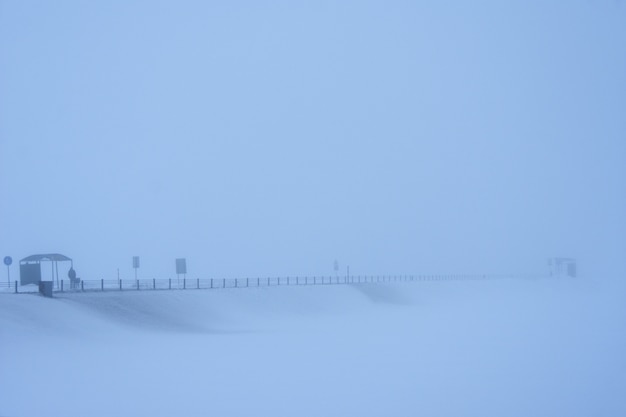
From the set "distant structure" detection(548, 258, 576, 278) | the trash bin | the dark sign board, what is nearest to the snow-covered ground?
the trash bin

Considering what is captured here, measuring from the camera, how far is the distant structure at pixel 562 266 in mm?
114631

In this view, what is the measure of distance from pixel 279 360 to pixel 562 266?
92473mm

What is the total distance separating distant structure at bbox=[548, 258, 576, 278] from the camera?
115 meters

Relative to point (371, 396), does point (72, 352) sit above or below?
above

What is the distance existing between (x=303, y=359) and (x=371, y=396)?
7.81 meters

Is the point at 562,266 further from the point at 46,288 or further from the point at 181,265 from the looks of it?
the point at 46,288

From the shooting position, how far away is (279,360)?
120 feet

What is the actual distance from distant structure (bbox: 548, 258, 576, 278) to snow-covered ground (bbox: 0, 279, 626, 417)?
58679 millimetres

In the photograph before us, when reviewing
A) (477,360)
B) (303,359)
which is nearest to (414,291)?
(477,360)

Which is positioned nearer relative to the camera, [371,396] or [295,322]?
[371,396]

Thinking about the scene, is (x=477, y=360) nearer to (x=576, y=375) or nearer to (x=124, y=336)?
(x=576, y=375)

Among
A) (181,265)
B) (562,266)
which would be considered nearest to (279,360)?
(181,265)

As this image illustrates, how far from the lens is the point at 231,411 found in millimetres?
26656

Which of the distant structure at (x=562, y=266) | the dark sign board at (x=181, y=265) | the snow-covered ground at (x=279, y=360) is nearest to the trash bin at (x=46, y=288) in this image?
the snow-covered ground at (x=279, y=360)
